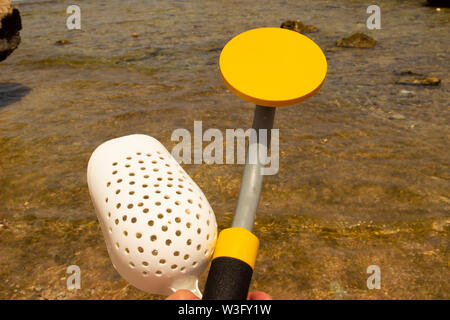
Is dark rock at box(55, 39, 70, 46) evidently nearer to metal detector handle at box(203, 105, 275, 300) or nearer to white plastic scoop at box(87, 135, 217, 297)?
white plastic scoop at box(87, 135, 217, 297)

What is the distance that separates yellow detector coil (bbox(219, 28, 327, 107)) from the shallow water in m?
1.13

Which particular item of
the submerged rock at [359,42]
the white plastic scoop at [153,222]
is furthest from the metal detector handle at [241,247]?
the submerged rock at [359,42]

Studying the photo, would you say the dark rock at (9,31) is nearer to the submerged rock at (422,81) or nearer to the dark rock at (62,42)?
the dark rock at (62,42)

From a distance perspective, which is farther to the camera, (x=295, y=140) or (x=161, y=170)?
(x=295, y=140)

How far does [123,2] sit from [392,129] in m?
10.4

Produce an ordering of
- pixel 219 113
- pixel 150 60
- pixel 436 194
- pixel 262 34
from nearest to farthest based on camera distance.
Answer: pixel 262 34 < pixel 436 194 < pixel 219 113 < pixel 150 60

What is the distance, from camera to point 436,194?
2674mm

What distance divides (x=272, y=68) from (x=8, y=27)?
4.45m

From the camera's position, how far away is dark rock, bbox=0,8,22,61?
14.7 feet

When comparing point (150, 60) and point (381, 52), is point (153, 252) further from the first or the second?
point (381, 52)

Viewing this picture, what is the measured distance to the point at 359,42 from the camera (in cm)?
635

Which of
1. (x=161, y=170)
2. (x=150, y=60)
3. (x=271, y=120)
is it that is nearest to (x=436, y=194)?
(x=271, y=120)

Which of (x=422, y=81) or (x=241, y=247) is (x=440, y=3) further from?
(x=241, y=247)

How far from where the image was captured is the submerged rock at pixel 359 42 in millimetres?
6332
